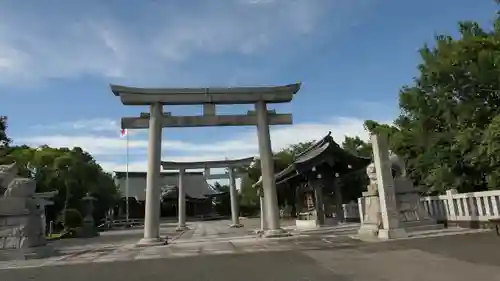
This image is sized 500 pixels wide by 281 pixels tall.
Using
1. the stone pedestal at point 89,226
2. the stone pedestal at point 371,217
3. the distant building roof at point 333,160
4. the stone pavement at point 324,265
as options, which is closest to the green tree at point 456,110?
the distant building roof at point 333,160

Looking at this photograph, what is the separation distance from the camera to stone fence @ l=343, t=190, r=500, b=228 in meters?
11.1

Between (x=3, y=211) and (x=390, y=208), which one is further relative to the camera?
(x=3, y=211)

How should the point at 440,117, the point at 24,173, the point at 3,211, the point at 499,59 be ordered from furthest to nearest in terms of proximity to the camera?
1. the point at 24,173
2. the point at 440,117
3. the point at 499,59
4. the point at 3,211

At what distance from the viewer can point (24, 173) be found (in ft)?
93.1

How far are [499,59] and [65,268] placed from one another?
14322 mm

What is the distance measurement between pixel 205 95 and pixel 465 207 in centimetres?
989

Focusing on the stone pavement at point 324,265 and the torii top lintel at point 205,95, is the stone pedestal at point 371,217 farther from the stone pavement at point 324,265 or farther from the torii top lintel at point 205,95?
the torii top lintel at point 205,95

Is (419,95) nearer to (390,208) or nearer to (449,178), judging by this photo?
(449,178)

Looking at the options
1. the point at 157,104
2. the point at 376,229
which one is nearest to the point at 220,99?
the point at 157,104

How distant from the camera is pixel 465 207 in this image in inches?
482

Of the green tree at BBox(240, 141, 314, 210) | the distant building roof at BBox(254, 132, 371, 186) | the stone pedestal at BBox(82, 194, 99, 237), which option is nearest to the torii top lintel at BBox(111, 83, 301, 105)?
the distant building roof at BBox(254, 132, 371, 186)

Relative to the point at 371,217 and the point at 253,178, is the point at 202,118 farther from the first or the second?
the point at 253,178

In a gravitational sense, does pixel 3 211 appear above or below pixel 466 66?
below

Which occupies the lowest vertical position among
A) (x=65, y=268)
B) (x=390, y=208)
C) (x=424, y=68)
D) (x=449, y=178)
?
(x=65, y=268)
